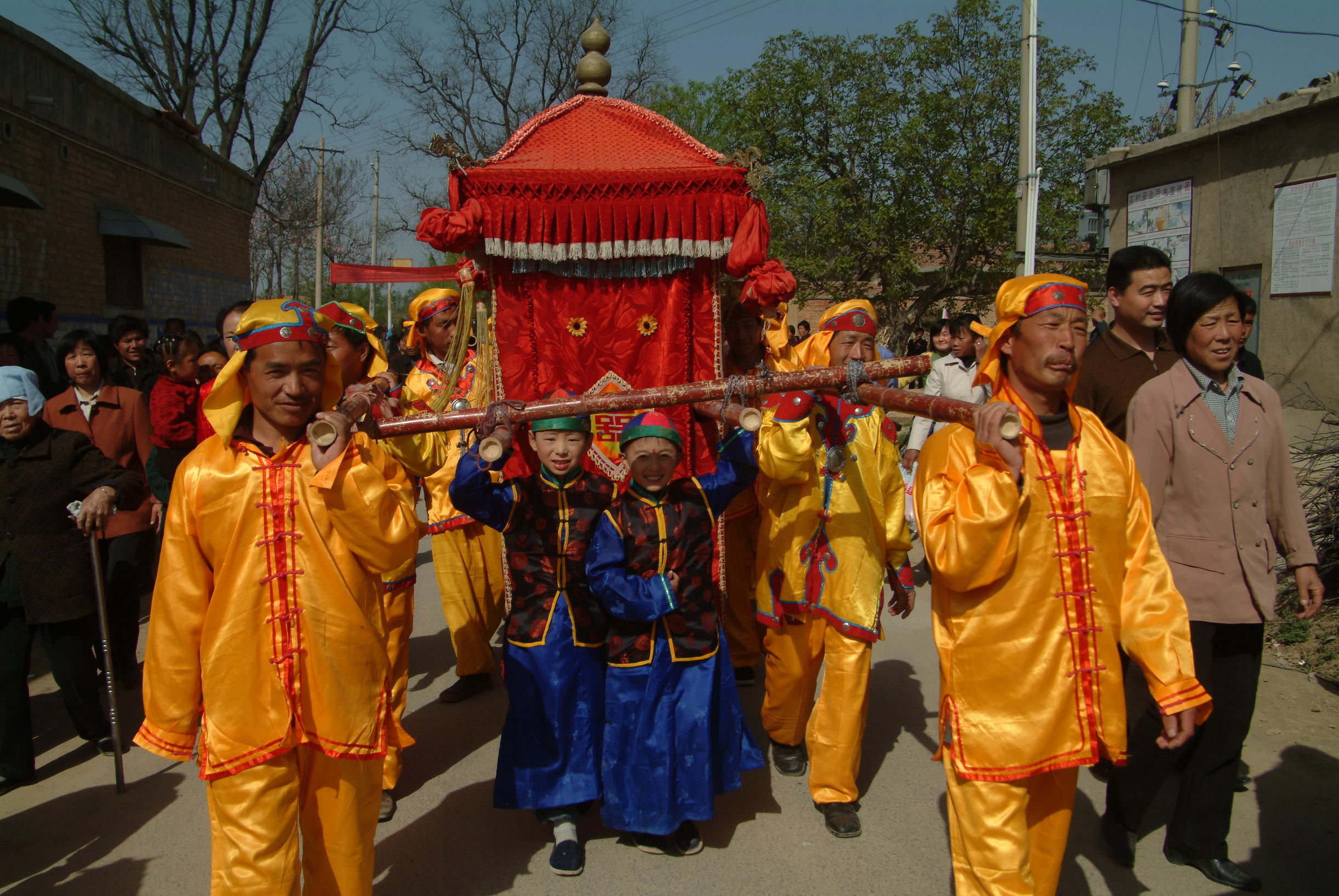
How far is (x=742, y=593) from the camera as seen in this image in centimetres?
495

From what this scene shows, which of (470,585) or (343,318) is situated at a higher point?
(343,318)

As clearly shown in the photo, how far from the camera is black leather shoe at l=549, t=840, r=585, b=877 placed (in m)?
3.17

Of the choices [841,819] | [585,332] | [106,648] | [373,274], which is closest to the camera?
[841,819]

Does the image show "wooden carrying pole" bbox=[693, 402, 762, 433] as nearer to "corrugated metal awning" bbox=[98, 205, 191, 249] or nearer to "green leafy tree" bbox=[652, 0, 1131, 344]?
→ "corrugated metal awning" bbox=[98, 205, 191, 249]

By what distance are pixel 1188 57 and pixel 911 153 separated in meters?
6.44

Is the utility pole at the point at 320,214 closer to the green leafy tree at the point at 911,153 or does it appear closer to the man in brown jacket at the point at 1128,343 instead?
the green leafy tree at the point at 911,153

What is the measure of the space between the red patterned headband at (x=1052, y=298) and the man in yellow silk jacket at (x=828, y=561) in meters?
0.99

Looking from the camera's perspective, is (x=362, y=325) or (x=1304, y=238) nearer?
(x=362, y=325)

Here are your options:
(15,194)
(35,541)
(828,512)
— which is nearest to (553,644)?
(828,512)

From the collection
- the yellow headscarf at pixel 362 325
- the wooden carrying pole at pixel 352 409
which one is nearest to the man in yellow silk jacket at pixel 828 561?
the wooden carrying pole at pixel 352 409

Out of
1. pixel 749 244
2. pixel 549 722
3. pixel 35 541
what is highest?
pixel 749 244

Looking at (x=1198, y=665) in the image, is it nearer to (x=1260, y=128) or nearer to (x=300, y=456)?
(x=300, y=456)

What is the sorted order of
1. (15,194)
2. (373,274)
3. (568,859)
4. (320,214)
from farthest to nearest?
(320,214)
(15,194)
(373,274)
(568,859)

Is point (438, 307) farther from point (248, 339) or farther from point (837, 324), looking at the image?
point (248, 339)
